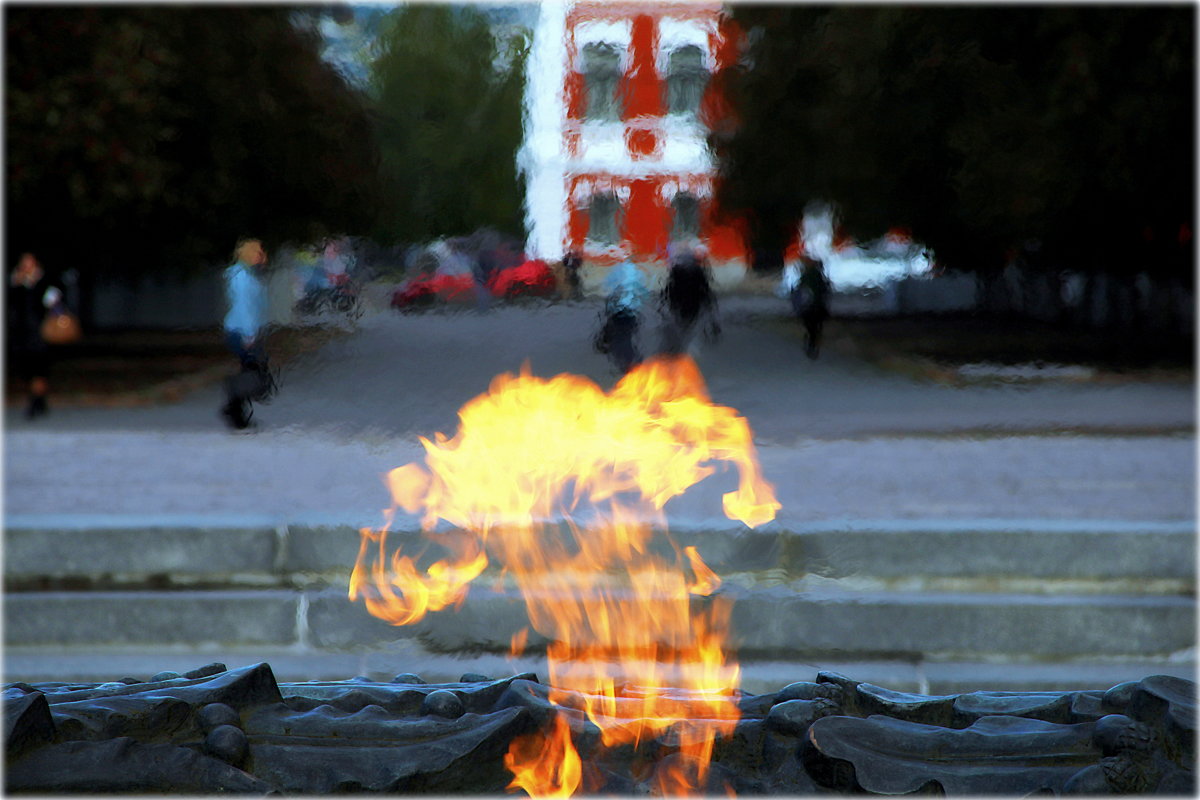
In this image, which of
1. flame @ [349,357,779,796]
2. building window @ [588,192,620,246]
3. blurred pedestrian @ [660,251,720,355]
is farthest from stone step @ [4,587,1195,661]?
building window @ [588,192,620,246]

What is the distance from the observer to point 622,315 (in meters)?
3.88

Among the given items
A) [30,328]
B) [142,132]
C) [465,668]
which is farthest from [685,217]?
[30,328]

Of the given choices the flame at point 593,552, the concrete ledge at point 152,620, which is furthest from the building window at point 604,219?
the concrete ledge at point 152,620

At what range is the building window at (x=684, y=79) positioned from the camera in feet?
8.37

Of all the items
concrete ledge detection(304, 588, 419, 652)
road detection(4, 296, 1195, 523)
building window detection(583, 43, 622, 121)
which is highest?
building window detection(583, 43, 622, 121)

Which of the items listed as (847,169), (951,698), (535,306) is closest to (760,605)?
(535,306)

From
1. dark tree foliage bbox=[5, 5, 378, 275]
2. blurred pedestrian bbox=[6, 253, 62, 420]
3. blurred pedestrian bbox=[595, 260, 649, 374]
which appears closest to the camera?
blurred pedestrian bbox=[595, 260, 649, 374]

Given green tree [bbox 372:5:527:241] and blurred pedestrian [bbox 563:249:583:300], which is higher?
green tree [bbox 372:5:527:241]

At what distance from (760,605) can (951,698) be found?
6.63 feet

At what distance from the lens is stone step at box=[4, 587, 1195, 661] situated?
11.6ft

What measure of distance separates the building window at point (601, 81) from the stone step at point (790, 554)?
5.48 ft

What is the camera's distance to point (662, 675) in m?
3.25

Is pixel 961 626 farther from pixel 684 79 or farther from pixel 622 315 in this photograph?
pixel 684 79

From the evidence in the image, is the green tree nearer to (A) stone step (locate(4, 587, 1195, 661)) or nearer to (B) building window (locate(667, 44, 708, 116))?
(B) building window (locate(667, 44, 708, 116))
